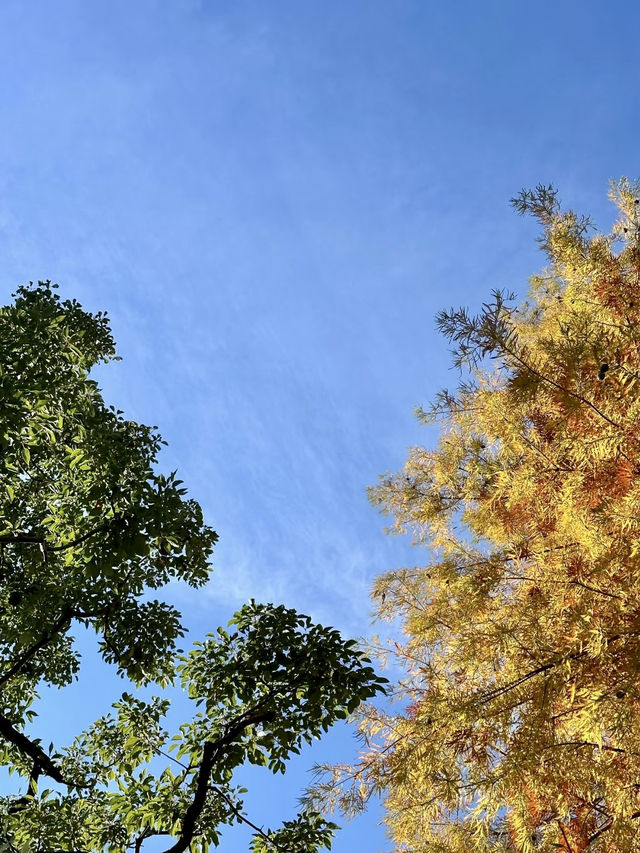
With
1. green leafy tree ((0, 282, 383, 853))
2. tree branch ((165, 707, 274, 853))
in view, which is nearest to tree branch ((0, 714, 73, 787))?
green leafy tree ((0, 282, 383, 853))

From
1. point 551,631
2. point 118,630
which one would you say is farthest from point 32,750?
point 551,631

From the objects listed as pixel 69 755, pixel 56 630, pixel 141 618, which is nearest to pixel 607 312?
pixel 141 618

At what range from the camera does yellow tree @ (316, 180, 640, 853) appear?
11.3ft

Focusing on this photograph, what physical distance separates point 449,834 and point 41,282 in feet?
17.9

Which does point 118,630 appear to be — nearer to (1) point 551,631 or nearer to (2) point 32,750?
(2) point 32,750

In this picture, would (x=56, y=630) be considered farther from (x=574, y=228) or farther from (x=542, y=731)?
(x=574, y=228)

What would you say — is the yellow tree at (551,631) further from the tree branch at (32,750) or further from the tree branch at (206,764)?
the tree branch at (32,750)

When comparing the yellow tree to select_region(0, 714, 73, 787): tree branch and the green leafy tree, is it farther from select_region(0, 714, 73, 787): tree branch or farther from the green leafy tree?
select_region(0, 714, 73, 787): tree branch

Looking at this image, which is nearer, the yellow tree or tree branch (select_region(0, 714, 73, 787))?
the yellow tree

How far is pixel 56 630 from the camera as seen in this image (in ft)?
15.2

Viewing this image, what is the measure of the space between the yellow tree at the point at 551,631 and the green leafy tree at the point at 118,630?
2.62 ft

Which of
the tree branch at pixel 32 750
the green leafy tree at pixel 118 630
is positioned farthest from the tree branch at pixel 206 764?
the tree branch at pixel 32 750

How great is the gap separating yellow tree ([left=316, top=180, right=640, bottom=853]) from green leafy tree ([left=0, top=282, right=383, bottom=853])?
80cm

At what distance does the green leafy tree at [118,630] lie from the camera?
3.77 m
